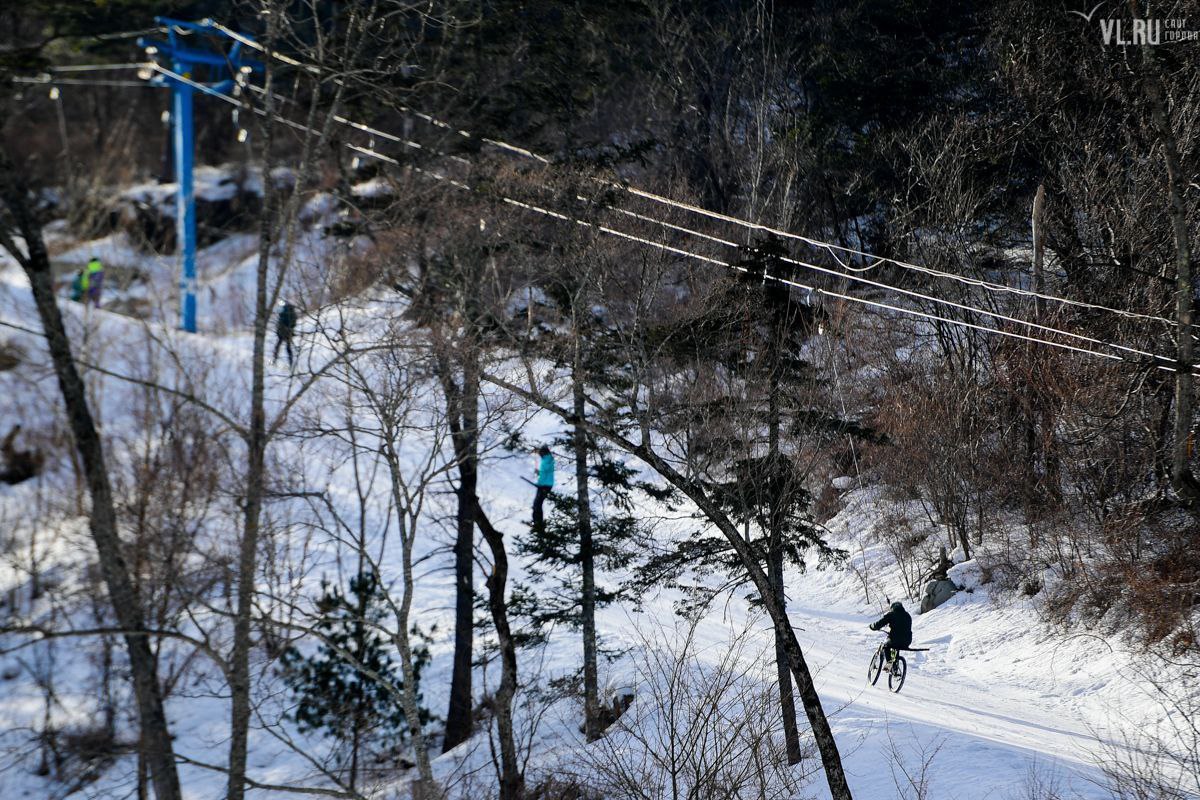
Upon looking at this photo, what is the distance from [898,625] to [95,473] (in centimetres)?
1219

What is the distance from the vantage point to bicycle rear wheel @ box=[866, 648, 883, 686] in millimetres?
17234

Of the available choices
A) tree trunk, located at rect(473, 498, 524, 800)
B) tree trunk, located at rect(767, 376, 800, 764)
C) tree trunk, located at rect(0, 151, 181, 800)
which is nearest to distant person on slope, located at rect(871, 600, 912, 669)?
tree trunk, located at rect(767, 376, 800, 764)

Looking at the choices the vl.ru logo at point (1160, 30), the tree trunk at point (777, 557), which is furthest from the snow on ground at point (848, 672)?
the vl.ru logo at point (1160, 30)

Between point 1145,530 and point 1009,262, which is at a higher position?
point 1009,262

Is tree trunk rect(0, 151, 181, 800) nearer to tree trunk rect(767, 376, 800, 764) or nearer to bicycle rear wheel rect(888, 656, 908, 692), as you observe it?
tree trunk rect(767, 376, 800, 764)

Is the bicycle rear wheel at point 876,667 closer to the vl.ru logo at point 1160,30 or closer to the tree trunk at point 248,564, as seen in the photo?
the tree trunk at point 248,564

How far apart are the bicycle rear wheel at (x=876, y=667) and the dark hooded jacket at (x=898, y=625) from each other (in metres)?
0.76

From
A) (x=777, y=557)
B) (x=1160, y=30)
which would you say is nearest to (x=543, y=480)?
(x=777, y=557)

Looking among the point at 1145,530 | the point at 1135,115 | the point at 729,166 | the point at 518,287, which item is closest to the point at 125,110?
the point at 729,166

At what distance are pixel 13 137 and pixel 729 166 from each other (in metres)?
24.7

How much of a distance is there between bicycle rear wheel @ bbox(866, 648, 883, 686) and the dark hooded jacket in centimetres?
76

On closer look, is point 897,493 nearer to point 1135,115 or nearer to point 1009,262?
point 1009,262

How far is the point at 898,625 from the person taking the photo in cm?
1634

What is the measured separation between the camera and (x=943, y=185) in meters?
24.7
